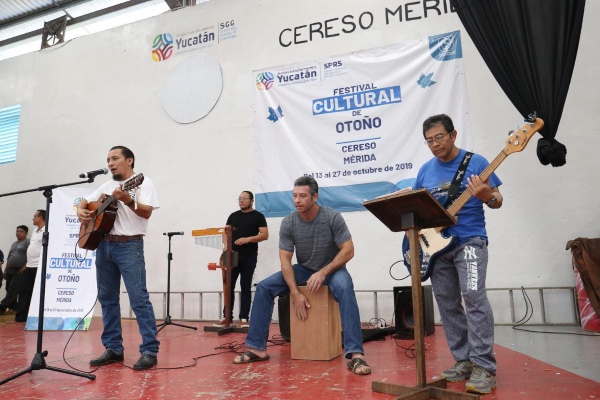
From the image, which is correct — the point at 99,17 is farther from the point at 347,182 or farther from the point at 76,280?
the point at 347,182

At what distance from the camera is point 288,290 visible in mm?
3199

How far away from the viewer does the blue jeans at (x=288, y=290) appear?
2818 millimetres

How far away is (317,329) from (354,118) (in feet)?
9.83

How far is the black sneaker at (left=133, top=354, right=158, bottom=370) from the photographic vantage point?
285 cm

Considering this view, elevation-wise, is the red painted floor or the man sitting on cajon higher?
the man sitting on cajon

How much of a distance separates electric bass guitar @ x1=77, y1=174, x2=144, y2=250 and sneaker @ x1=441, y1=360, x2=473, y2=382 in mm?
2102

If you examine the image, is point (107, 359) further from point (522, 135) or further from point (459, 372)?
point (522, 135)

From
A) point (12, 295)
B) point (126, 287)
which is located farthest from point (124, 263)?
point (12, 295)

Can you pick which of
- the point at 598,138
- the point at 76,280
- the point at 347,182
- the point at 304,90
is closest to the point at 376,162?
the point at 347,182

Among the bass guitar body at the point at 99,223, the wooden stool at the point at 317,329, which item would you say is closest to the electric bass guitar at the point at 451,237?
the wooden stool at the point at 317,329

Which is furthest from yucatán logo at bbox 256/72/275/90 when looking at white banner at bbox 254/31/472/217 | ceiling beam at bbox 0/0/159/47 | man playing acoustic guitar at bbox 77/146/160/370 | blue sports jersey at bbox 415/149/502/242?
blue sports jersey at bbox 415/149/502/242

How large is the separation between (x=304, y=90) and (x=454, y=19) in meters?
1.91

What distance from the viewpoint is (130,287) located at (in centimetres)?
294

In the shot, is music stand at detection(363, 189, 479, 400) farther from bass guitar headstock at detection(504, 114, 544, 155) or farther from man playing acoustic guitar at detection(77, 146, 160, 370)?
man playing acoustic guitar at detection(77, 146, 160, 370)
